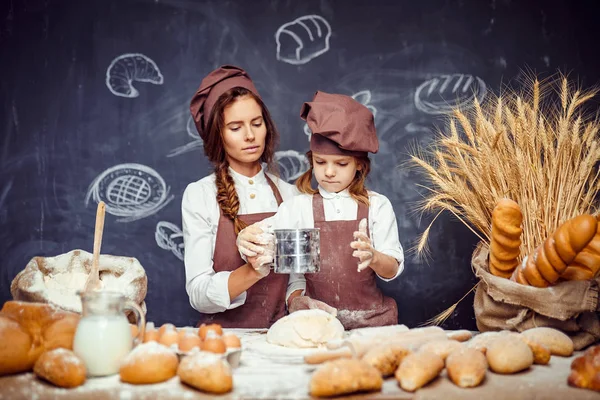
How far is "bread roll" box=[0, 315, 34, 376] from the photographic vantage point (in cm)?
156

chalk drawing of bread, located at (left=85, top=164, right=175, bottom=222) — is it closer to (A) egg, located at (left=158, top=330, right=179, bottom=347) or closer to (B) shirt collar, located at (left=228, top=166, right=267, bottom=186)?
(B) shirt collar, located at (left=228, top=166, right=267, bottom=186)

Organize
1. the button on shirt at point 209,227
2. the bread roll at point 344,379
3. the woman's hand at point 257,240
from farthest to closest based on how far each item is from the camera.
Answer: the button on shirt at point 209,227
the woman's hand at point 257,240
the bread roll at point 344,379

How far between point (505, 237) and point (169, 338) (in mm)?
1120

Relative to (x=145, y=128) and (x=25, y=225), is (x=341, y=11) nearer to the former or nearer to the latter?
(x=145, y=128)

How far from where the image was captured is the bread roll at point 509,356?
1553 mm

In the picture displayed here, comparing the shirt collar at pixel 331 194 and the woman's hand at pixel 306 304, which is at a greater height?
the shirt collar at pixel 331 194

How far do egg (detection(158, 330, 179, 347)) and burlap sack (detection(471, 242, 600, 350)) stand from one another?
3.47 ft

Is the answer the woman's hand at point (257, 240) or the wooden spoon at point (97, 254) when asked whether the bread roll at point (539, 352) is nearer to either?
the woman's hand at point (257, 240)

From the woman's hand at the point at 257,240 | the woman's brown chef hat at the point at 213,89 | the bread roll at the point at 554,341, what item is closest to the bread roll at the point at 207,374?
the woman's hand at the point at 257,240

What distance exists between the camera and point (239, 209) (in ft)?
9.44

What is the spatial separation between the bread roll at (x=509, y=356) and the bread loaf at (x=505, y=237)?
0.48 metres

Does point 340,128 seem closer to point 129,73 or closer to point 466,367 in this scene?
point 466,367

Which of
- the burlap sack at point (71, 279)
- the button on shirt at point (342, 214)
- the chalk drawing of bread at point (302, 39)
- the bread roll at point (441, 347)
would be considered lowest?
the bread roll at point (441, 347)

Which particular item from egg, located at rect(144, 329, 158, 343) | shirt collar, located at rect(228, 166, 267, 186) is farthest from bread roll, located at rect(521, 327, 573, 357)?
shirt collar, located at rect(228, 166, 267, 186)
